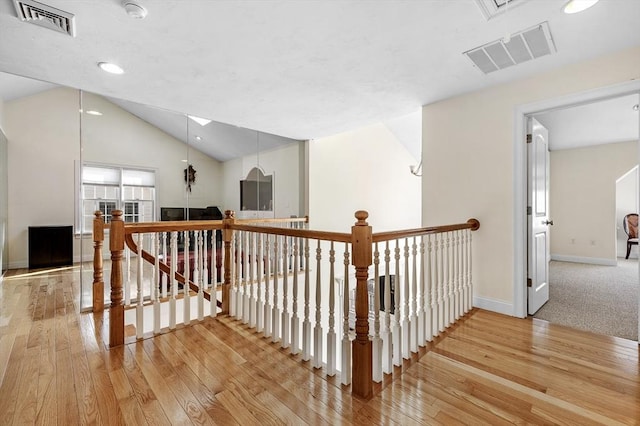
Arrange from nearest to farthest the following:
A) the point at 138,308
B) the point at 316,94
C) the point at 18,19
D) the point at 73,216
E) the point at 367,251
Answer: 1. the point at 367,251
2. the point at 18,19
3. the point at 138,308
4. the point at 316,94
5. the point at 73,216

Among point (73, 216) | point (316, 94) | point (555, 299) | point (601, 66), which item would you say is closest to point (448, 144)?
point (601, 66)

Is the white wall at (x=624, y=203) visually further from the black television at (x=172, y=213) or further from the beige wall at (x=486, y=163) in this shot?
the black television at (x=172, y=213)

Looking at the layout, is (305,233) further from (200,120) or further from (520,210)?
(200,120)

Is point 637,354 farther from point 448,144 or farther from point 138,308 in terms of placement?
point 138,308

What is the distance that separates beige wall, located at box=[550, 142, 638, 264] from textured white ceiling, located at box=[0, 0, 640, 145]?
4.35 metres

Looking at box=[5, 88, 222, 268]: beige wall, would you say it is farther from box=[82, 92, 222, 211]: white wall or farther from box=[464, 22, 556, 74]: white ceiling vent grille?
box=[464, 22, 556, 74]: white ceiling vent grille

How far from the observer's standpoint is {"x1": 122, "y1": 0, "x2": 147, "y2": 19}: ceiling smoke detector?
1.66m

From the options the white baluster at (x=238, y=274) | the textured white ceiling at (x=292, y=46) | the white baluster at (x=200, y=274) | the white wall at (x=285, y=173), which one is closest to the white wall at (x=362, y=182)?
the white wall at (x=285, y=173)

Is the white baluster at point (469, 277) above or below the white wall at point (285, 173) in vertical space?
below

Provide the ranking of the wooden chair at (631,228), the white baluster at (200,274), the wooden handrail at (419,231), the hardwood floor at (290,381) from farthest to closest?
the wooden chair at (631,228), the white baluster at (200,274), the wooden handrail at (419,231), the hardwood floor at (290,381)

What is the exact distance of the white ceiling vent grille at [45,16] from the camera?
1.69 metres

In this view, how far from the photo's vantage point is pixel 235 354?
206 centimetres

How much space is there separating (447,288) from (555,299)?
1.78 metres

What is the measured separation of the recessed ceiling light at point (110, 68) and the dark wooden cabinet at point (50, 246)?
4.37 meters
